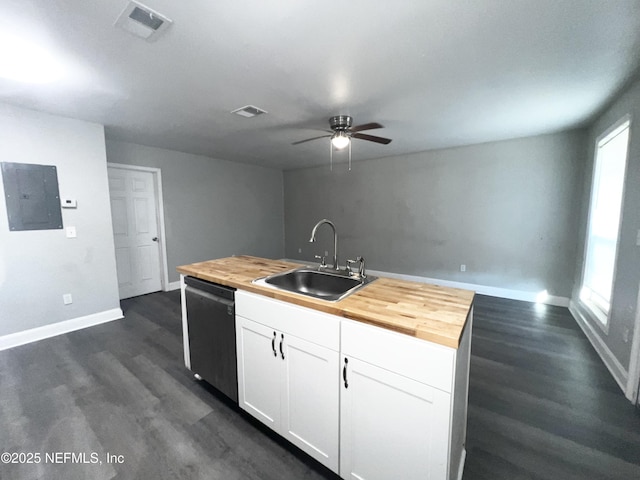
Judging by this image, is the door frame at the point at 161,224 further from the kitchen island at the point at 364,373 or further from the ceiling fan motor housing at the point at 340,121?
the kitchen island at the point at 364,373

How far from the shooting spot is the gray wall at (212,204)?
169 inches

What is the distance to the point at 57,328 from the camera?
2.87m

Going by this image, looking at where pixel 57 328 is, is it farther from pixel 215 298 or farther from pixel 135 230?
pixel 215 298

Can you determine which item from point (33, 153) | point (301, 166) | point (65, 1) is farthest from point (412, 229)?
point (33, 153)

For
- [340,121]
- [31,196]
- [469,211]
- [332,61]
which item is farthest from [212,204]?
[469,211]

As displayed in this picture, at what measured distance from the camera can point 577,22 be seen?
4.64 ft

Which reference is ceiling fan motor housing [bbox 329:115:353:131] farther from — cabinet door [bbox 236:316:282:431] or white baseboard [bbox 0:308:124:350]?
white baseboard [bbox 0:308:124:350]

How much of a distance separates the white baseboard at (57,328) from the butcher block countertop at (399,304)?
2.32m

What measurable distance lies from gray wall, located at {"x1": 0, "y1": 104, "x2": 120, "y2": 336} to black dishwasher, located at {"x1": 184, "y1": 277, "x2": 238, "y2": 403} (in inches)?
79.3

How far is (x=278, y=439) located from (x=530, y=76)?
10.2ft

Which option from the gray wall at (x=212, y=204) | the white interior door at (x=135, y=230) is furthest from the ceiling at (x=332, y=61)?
the gray wall at (x=212, y=204)

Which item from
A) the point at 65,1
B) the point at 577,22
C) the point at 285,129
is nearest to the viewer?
the point at 65,1

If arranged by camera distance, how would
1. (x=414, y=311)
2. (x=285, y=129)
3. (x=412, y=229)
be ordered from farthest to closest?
(x=412, y=229), (x=285, y=129), (x=414, y=311)

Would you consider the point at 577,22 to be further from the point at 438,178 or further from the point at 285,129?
the point at 438,178
